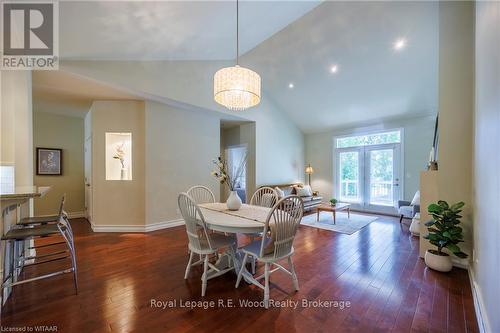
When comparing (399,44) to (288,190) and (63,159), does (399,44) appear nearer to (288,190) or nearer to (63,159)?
(288,190)

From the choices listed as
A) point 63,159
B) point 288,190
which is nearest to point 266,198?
point 288,190

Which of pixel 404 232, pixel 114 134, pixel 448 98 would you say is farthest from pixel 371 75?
pixel 114 134

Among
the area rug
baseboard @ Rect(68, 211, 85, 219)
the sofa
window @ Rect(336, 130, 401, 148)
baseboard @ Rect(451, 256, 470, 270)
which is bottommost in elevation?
the area rug

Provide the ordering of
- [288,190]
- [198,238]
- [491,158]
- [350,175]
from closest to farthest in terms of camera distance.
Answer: [491,158] → [198,238] → [288,190] → [350,175]

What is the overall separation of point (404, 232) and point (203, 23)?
5.01 meters

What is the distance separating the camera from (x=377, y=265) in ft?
8.52

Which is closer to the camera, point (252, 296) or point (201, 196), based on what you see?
point (252, 296)

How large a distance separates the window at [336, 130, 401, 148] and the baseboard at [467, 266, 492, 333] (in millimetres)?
4435

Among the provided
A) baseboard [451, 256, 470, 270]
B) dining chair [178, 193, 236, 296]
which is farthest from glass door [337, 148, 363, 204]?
dining chair [178, 193, 236, 296]

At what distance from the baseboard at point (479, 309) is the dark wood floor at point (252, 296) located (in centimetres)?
6

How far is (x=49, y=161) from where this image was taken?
4785 millimetres

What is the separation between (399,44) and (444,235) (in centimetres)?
332

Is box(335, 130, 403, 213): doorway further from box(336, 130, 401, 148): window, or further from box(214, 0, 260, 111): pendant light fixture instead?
box(214, 0, 260, 111): pendant light fixture

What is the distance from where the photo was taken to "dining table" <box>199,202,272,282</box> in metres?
1.87
